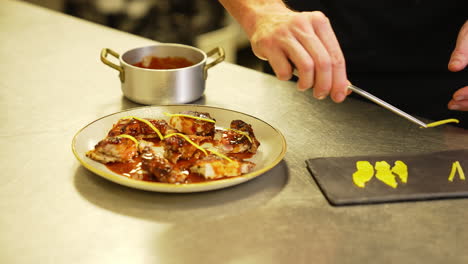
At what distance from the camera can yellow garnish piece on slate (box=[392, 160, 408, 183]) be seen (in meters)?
1.15

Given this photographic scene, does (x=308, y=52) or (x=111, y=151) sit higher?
(x=308, y=52)

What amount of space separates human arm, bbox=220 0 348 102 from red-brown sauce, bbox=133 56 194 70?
1.31 feet

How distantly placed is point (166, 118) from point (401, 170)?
62cm

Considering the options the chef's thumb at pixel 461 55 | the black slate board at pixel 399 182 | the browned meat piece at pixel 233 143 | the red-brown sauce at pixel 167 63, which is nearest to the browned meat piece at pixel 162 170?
the browned meat piece at pixel 233 143

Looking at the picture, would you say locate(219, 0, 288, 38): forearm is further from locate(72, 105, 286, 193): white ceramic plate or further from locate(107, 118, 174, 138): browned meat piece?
locate(107, 118, 174, 138): browned meat piece

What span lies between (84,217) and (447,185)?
2.50 ft

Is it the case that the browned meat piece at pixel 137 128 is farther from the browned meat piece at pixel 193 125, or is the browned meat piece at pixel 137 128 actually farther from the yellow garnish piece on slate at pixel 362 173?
the yellow garnish piece on slate at pixel 362 173

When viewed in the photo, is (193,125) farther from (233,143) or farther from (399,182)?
(399,182)

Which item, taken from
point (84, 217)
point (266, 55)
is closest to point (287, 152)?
point (266, 55)

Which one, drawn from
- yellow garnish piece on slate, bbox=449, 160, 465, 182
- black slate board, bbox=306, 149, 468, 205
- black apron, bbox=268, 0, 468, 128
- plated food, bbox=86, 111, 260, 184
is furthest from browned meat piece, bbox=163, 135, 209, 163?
black apron, bbox=268, 0, 468, 128

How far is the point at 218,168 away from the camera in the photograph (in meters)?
1.11

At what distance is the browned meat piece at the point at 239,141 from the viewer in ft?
4.07

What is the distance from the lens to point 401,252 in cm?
93

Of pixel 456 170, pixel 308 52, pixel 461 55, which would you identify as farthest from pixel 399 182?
pixel 461 55
